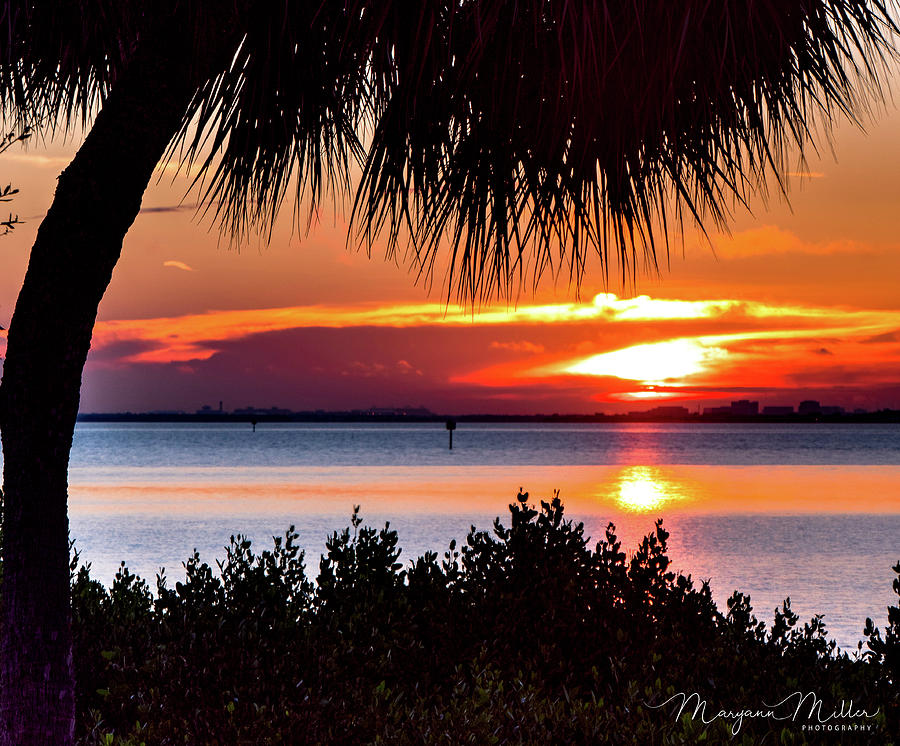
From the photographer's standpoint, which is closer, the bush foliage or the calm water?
the bush foliage

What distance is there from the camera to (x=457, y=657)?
6.56m

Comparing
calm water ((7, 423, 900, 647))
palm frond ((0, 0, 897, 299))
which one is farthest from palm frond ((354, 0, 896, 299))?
calm water ((7, 423, 900, 647))

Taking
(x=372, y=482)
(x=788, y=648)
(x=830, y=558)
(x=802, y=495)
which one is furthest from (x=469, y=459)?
(x=788, y=648)

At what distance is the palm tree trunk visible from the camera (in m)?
4.39

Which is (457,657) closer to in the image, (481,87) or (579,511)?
(481,87)

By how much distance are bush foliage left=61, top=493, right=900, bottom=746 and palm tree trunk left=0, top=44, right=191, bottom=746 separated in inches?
19.6

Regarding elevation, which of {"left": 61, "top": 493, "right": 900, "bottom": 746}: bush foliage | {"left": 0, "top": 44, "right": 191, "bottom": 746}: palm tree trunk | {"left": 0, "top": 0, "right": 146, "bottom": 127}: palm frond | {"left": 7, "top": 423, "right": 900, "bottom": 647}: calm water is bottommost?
{"left": 7, "top": 423, "right": 900, "bottom": 647}: calm water

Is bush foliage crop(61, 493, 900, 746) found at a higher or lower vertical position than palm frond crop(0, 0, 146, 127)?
lower

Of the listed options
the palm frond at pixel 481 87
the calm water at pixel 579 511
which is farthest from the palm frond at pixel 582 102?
the calm water at pixel 579 511

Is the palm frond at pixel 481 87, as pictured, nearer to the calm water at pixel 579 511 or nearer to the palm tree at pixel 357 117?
the palm tree at pixel 357 117

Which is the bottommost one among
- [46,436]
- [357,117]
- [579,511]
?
[579,511]

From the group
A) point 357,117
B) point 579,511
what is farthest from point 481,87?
point 579,511

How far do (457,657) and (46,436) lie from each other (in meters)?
3.34

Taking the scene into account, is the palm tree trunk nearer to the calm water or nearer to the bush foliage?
the bush foliage
